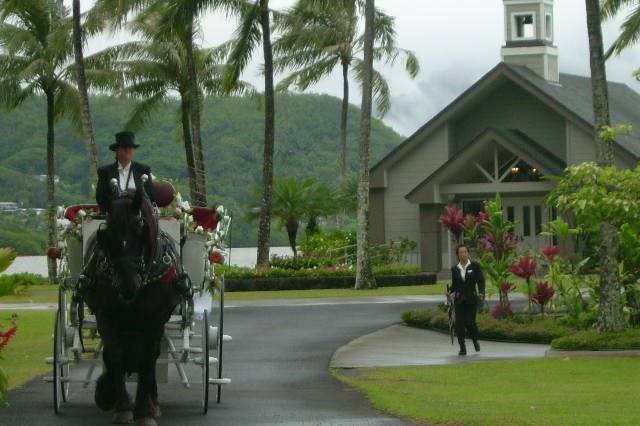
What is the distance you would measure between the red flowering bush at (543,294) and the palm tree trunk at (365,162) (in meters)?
13.6

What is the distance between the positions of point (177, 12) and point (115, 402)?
95.6 ft

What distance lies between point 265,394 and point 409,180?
111 feet

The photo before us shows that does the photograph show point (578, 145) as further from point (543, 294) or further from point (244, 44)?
point (543, 294)

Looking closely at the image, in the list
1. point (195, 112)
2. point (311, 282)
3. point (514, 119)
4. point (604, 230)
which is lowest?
point (311, 282)

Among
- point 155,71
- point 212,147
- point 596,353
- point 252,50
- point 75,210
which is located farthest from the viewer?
point 212,147

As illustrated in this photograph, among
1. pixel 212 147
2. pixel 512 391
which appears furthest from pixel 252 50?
pixel 212 147

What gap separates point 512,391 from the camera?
666 inches

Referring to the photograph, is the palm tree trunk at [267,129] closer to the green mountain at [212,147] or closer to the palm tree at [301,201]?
the palm tree at [301,201]

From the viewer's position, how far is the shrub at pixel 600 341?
21.4 m

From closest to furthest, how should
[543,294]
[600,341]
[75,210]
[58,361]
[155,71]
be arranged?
1. [58,361]
2. [75,210]
3. [600,341]
4. [543,294]
5. [155,71]

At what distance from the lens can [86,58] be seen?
50531 mm

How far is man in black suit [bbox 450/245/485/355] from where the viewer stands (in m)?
22.8

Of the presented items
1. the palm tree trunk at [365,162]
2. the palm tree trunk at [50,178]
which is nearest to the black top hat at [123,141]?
the palm tree trunk at [365,162]

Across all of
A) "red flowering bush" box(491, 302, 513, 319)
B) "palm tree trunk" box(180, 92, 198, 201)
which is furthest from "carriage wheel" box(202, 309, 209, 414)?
"palm tree trunk" box(180, 92, 198, 201)
